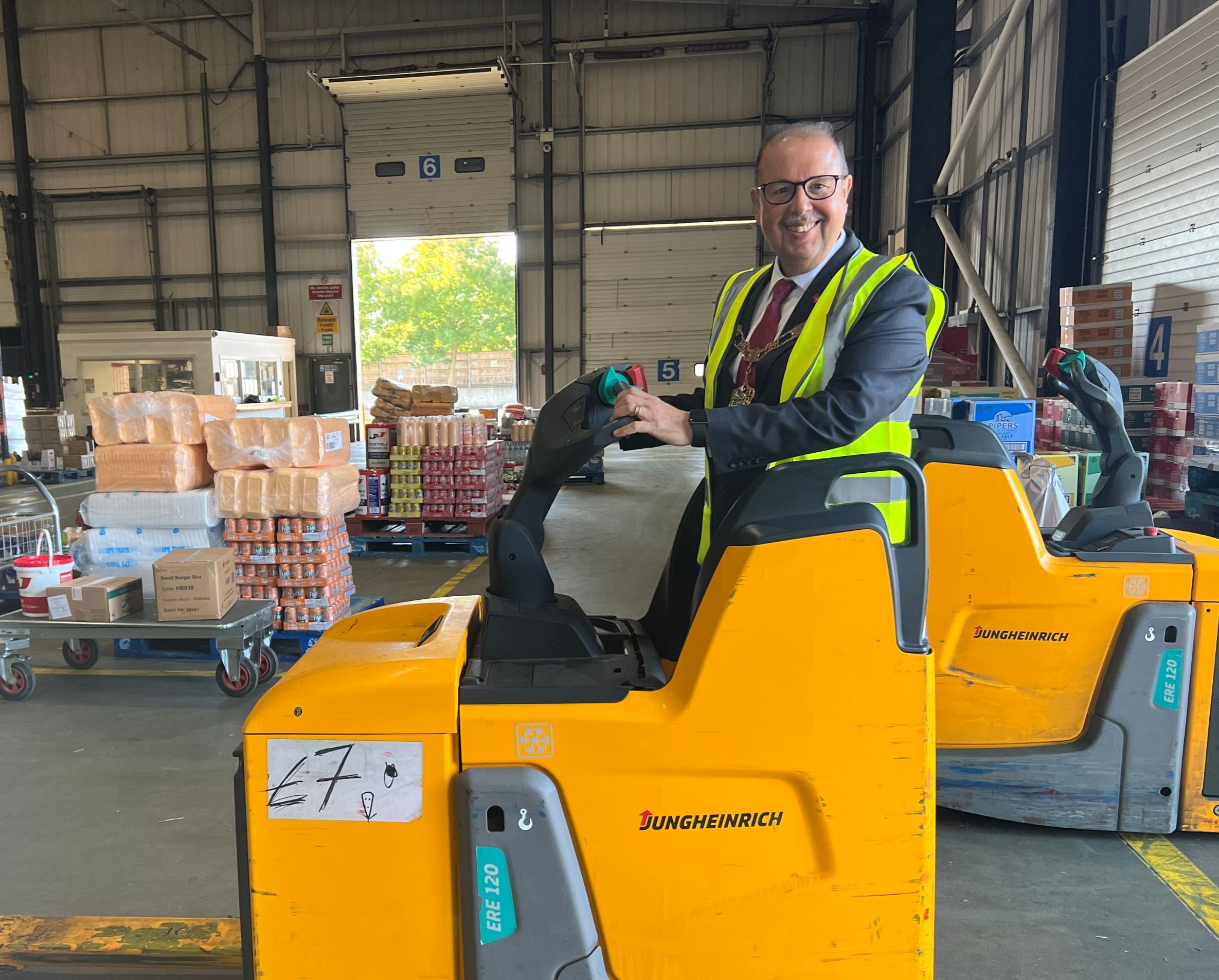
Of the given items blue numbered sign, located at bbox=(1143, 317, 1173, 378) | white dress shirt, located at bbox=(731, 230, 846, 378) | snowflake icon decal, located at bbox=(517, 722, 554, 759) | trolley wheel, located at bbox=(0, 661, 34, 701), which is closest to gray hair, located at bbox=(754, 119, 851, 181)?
white dress shirt, located at bbox=(731, 230, 846, 378)

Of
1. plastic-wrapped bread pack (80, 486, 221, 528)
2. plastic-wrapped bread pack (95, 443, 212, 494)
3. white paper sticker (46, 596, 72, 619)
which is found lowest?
white paper sticker (46, 596, 72, 619)

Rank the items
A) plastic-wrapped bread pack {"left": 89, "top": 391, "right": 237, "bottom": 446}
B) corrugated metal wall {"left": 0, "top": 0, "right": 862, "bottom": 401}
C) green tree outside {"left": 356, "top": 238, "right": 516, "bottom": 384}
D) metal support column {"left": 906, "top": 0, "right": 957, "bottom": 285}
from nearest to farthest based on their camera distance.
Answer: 1. plastic-wrapped bread pack {"left": 89, "top": 391, "right": 237, "bottom": 446}
2. metal support column {"left": 906, "top": 0, "right": 957, "bottom": 285}
3. corrugated metal wall {"left": 0, "top": 0, "right": 862, "bottom": 401}
4. green tree outside {"left": 356, "top": 238, "right": 516, "bottom": 384}

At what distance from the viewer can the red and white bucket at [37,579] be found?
4.63m

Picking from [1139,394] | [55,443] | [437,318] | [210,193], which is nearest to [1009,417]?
[1139,394]

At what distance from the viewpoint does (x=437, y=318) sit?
84.2 ft

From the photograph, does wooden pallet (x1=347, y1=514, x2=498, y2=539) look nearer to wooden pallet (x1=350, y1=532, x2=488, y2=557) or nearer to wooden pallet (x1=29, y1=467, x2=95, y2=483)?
wooden pallet (x1=350, y1=532, x2=488, y2=557)

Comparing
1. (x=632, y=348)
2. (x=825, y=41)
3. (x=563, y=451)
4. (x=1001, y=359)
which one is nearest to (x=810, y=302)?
(x=563, y=451)

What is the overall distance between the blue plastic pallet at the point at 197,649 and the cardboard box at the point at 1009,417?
4291 mm

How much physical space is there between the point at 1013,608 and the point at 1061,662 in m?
0.27

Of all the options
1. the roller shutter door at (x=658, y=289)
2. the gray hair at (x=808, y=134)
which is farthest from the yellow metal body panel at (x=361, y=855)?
the roller shutter door at (x=658, y=289)

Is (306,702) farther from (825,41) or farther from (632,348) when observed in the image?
(825,41)

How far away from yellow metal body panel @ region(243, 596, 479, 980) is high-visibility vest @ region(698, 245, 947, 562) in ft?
2.97

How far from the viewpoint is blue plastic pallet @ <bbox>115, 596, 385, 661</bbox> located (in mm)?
5215

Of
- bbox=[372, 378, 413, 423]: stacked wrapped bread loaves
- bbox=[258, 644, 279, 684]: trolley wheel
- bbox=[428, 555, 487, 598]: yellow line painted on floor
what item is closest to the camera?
bbox=[258, 644, 279, 684]: trolley wheel
